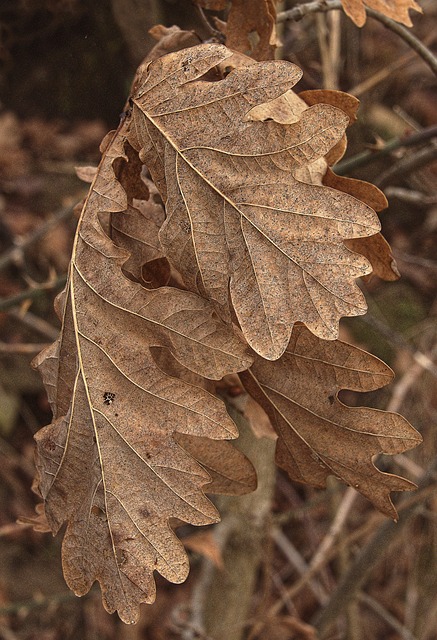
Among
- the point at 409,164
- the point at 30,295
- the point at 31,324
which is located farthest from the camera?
the point at 31,324

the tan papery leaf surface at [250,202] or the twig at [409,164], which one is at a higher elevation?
the tan papery leaf surface at [250,202]

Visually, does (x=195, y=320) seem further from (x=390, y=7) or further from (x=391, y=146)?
(x=391, y=146)

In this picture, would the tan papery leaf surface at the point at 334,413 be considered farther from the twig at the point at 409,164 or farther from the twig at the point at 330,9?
the twig at the point at 409,164

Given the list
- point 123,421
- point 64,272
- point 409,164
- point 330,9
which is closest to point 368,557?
point 409,164

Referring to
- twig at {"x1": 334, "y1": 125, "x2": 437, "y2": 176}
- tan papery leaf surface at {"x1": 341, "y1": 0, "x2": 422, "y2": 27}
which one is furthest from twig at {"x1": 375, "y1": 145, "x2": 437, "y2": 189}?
tan papery leaf surface at {"x1": 341, "y1": 0, "x2": 422, "y2": 27}

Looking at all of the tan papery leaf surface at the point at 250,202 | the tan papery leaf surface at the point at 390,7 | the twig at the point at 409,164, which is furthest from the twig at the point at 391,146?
the tan papery leaf surface at the point at 250,202

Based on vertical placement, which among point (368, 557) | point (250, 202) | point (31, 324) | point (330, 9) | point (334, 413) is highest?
point (330, 9)
